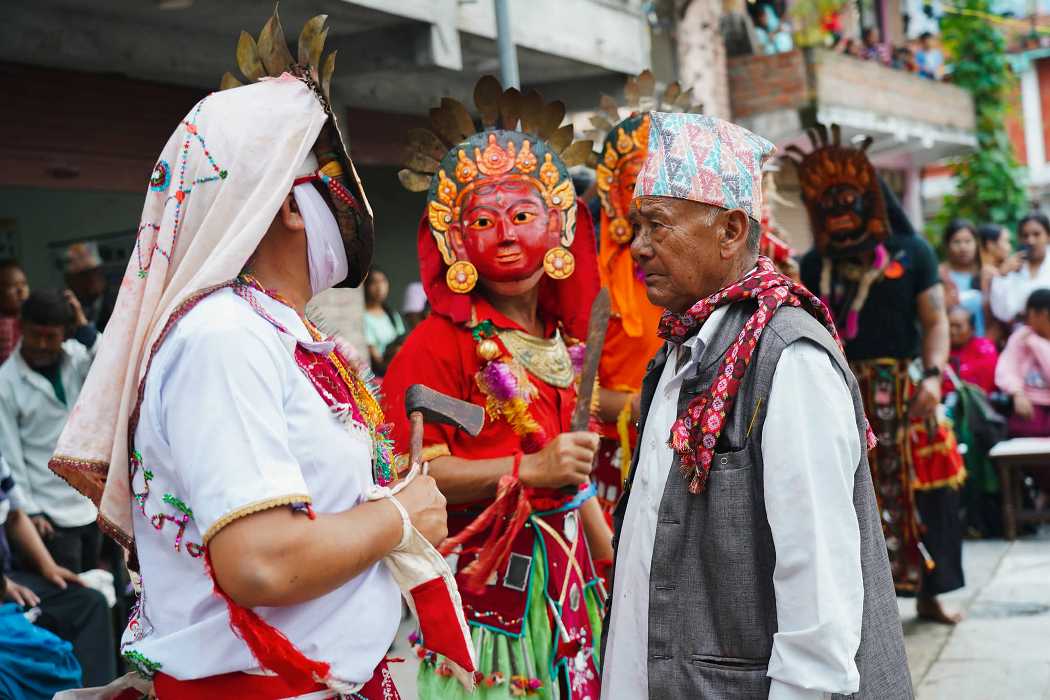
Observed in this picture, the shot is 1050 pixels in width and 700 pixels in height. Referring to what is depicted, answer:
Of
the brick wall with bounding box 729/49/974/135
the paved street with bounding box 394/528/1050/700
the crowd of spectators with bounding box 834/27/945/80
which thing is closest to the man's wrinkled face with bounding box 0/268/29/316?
the paved street with bounding box 394/528/1050/700

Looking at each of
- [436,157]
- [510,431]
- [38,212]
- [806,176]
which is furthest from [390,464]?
[38,212]

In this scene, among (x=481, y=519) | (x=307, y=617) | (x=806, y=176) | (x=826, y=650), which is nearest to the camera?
(x=307, y=617)

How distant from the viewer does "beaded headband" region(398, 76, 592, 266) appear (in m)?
3.48

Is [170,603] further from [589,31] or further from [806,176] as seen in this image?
[589,31]

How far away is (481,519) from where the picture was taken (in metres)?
3.13

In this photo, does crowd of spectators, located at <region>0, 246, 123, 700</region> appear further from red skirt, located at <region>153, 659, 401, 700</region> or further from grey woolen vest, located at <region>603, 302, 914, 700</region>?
grey woolen vest, located at <region>603, 302, 914, 700</region>

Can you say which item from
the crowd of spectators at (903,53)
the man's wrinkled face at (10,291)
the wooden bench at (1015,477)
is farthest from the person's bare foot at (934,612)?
the crowd of spectators at (903,53)

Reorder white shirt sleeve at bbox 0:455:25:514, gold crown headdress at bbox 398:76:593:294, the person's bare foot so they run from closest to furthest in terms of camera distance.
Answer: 1. gold crown headdress at bbox 398:76:593:294
2. white shirt sleeve at bbox 0:455:25:514
3. the person's bare foot

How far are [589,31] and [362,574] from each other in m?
7.33

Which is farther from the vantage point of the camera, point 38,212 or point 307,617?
point 38,212

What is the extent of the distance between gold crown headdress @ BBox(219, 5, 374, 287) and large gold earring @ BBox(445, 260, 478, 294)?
1114 mm

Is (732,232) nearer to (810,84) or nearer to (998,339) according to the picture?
(998,339)

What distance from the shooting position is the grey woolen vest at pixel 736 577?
2131 mm

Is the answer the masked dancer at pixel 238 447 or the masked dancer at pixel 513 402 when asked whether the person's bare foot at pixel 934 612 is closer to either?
the masked dancer at pixel 513 402
